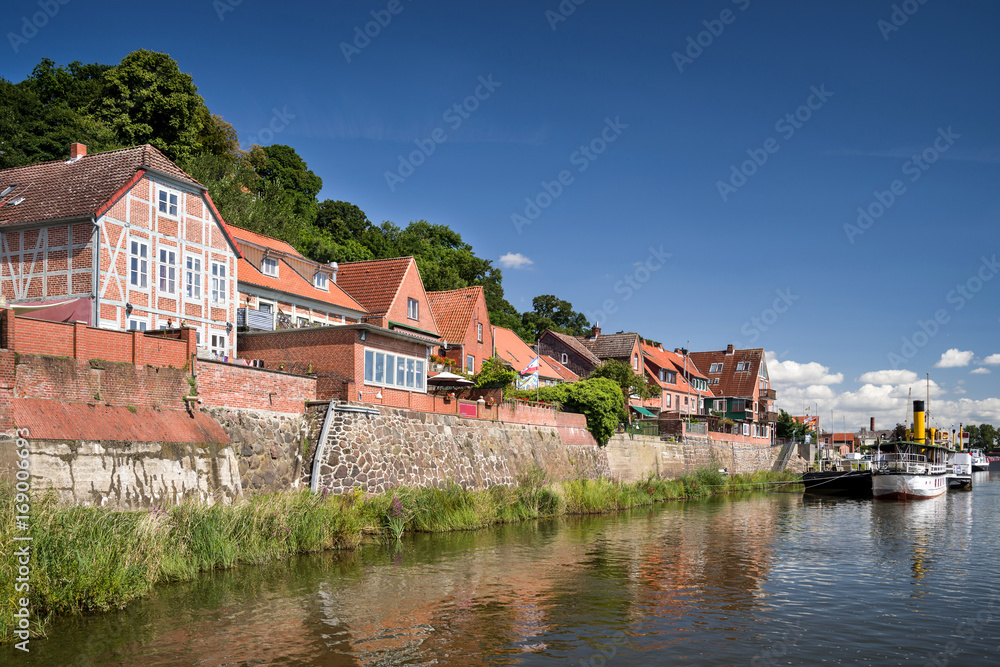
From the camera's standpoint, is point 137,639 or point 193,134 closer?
point 137,639

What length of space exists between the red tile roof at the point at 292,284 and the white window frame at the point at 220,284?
5.16 feet

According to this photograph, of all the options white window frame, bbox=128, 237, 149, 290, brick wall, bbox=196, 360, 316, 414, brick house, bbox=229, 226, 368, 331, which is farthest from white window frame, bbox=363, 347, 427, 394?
white window frame, bbox=128, 237, 149, 290

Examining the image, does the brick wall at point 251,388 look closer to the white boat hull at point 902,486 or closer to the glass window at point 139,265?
the glass window at point 139,265

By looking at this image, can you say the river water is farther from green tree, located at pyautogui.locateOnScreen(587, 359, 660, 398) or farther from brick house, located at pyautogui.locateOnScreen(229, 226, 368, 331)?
green tree, located at pyautogui.locateOnScreen(587, 359, 660, 398)

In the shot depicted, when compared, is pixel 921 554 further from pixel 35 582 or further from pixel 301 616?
pixel 35 582

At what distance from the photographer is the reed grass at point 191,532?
47.4 feet

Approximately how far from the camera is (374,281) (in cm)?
4806

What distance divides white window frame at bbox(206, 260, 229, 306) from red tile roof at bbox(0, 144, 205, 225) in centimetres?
347

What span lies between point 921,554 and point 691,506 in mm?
18700

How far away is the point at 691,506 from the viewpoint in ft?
151

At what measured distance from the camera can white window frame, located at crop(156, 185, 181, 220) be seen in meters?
31.5

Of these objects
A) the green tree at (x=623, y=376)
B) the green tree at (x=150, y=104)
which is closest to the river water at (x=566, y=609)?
the green tree at (x=623, y=376)

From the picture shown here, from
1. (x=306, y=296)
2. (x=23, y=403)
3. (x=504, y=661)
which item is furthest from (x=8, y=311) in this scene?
(x=306, y=296)

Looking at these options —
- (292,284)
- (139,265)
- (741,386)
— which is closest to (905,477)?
(741,386)
